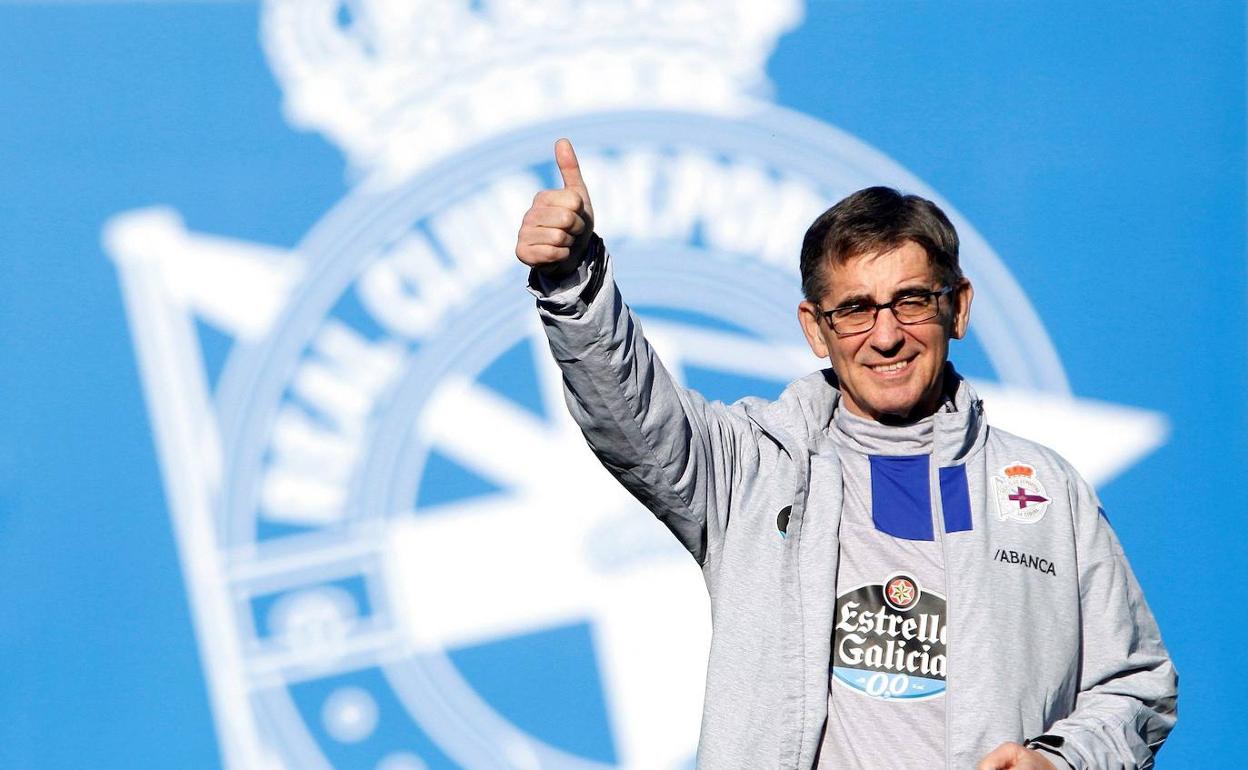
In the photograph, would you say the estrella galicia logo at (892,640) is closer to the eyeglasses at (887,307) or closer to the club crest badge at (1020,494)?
the club crest badge at (1020,494)

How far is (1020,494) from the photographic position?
4.43ft

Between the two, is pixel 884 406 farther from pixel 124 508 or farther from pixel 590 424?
pixel 124 508

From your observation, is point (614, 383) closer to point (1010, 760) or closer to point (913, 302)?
point (913, 302)

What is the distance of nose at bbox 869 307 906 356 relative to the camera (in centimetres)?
132

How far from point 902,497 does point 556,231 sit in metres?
0.42

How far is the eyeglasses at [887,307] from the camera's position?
1332 mm

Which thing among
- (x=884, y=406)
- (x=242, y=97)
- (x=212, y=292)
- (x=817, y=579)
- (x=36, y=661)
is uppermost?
(x=242, y=97)

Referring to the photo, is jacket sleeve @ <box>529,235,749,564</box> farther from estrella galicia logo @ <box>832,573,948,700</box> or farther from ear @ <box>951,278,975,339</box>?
ear @ <box>951,278,975,339</box>

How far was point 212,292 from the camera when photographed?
8.23 ft

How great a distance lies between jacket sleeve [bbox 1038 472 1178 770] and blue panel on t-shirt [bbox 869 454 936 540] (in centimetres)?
15

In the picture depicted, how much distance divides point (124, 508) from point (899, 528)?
1.60 meters

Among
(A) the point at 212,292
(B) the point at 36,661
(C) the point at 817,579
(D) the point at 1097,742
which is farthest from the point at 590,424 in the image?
(B) the point at 36,661

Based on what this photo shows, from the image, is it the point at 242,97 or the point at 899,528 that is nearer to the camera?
the point at 899,528

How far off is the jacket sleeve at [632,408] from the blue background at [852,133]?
138 cm
